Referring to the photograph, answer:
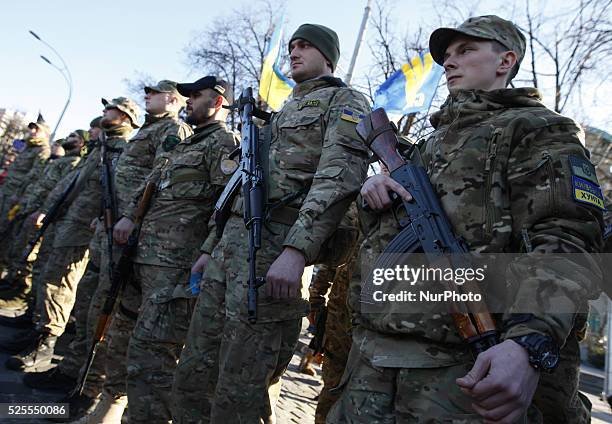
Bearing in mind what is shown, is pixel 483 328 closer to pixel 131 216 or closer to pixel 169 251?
pixel 169 251

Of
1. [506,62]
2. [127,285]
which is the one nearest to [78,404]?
[127,285]

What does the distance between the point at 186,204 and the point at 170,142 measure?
0.77 meters

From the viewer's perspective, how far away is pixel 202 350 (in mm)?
2555

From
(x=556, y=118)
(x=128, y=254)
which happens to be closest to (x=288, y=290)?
(x=556, y=118)

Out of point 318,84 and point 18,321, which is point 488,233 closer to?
point 318,84

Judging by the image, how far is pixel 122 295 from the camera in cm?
387

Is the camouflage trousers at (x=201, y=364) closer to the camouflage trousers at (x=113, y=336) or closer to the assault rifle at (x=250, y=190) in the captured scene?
the assault rifle at (x=250, y=190)

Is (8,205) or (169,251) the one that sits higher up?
(8,205)

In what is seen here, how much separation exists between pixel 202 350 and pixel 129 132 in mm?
3896

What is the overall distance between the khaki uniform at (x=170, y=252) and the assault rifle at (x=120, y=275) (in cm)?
7

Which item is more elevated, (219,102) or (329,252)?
(219,102)

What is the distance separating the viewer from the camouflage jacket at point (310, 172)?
7.39 feet

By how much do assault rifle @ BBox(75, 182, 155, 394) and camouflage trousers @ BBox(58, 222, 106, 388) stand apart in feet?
0.65

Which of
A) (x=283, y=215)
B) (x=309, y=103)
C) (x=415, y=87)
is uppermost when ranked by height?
(x=415, y=87)
